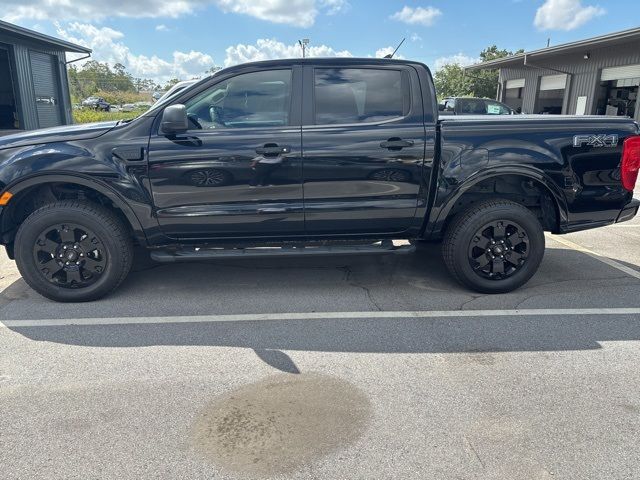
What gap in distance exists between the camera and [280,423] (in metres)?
2.61

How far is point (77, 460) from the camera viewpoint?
2330 millimetres

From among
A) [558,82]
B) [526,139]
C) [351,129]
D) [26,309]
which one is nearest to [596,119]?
[526,139]

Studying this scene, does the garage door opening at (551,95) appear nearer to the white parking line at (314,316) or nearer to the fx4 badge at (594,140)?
the fx4 badge at (594,140)

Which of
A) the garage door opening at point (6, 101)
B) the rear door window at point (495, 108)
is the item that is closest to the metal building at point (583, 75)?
the rear door window at point (495, 108)

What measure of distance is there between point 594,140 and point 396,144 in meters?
1.68

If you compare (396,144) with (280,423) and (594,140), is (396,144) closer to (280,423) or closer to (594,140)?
(594,140)

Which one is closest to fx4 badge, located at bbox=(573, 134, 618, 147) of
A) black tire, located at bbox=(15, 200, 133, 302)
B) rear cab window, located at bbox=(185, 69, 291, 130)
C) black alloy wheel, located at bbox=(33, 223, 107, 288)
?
rear cab window, located at bbox=(185, 69, 291, 130)

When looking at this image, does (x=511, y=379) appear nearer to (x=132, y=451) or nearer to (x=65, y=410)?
(x=132, y=451)

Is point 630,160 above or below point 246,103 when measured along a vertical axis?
below

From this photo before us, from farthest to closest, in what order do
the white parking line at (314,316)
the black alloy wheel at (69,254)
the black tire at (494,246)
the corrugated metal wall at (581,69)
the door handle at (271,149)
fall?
the corrugated metal wall at (581,69) → the black tire at (494,246) → the black alloy wheel at (69,254) → the door handle at (271,149) → the white parking line at (314,316)

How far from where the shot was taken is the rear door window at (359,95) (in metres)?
4.11

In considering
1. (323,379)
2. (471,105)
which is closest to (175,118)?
(323,379)

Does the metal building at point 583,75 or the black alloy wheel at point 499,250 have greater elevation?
the metal building at point 583,75

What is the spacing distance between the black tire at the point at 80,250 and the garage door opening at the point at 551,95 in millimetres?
24473
